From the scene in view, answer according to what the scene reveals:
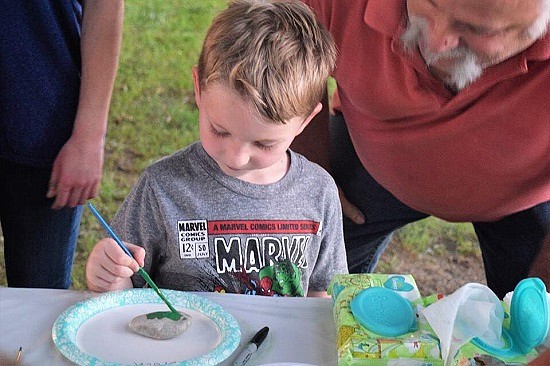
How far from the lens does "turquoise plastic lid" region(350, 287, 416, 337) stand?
106cm

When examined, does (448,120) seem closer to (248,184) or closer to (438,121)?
(438,121)

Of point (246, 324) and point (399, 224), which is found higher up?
point (246, 324)

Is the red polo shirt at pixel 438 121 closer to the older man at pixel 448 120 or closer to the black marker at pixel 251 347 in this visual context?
the older man at pixel 448 120

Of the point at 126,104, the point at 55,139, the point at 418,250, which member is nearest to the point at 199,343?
the point at 55,139

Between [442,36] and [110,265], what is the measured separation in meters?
0.76

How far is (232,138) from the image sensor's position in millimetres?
1247

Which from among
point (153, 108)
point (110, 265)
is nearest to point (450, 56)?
point (110, 265)

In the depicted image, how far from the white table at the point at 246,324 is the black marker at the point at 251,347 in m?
0.01

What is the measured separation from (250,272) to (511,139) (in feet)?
2.15

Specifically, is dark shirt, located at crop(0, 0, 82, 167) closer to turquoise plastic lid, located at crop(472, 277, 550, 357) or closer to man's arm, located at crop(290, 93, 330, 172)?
man's arm, located at crop(290, 93, 330, 172)

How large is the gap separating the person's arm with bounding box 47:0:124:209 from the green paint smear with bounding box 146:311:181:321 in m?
0.54

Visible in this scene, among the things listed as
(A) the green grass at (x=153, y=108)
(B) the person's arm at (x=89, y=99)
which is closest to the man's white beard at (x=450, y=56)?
(B) the person's arm at (x=89, y=99)

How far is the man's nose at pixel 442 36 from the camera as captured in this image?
4.64ft

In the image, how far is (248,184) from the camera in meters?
1.39
